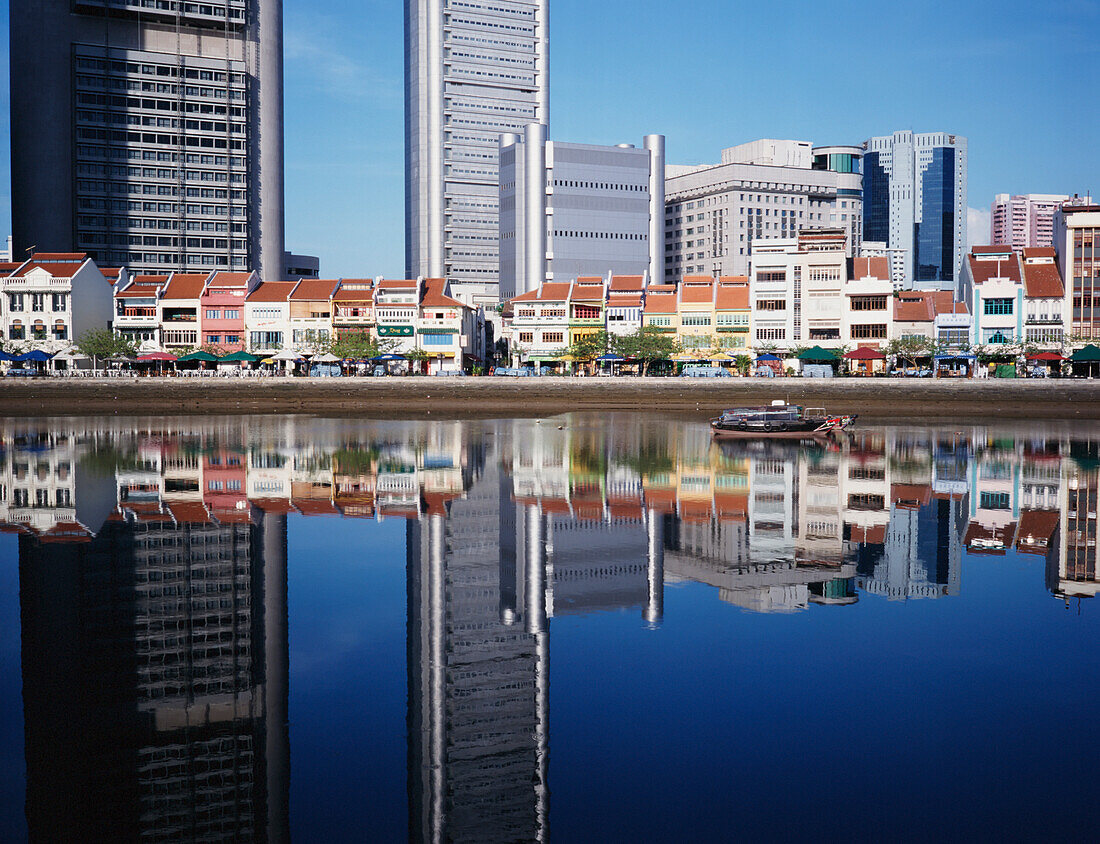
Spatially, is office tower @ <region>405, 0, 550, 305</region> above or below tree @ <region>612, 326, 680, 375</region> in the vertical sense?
above

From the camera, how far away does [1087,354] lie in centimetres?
6347

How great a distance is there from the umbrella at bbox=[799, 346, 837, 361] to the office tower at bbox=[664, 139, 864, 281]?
7127cm

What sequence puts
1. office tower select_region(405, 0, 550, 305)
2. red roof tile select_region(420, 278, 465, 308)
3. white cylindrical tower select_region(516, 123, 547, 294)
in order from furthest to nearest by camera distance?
office tower select_region(405, 0, 550, 305) < white cylindrical tower select_region(516, 123, 547, 294) < red roof tile select_region(420, 278, 465, 308)

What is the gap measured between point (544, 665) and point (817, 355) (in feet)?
206

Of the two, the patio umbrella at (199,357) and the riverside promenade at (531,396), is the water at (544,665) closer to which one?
the riverside promenade at (531,396)

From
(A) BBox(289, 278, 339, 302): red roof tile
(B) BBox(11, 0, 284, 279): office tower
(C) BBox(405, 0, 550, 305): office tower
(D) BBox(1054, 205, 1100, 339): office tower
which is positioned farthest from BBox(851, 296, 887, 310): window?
(C) BBox(405, 0, 550, 305): office tower

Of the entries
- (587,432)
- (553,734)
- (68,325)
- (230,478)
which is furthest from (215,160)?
(553,734)

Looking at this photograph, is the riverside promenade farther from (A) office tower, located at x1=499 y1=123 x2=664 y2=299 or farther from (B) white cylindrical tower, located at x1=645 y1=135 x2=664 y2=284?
(B) white cylindrical tower, located at x1=645 y1=135 x2=664 y2=284

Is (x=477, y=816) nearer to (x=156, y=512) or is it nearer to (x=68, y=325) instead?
(x=156, y=512)

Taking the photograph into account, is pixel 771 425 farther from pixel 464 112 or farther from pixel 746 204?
pixel 746 204

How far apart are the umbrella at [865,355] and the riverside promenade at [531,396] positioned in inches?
307

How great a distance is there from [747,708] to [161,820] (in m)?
5.63

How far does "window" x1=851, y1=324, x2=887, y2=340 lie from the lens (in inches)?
2955

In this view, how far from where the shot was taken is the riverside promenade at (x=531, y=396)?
58312mm
